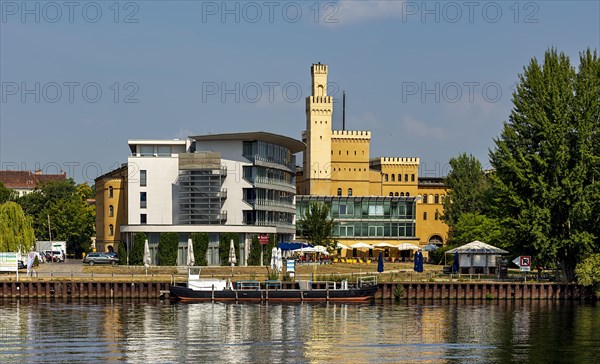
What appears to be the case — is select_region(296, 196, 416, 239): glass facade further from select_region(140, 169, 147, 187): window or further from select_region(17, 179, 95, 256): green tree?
select_region(140, 169, 147, 187): window

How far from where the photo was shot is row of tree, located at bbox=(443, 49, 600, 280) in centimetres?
8912

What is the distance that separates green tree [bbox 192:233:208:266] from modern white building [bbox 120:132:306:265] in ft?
2.96

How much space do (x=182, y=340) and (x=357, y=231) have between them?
97635mm

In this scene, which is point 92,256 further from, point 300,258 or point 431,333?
point 431,333

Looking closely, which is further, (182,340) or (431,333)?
(431,333)

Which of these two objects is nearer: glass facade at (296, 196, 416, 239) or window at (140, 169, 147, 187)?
window at (140, 169, 147, 187)

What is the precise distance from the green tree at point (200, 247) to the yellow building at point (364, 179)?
48.3 meters

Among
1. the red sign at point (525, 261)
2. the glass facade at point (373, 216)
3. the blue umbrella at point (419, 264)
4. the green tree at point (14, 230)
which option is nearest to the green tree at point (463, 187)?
the glass facade at point (373, 216)

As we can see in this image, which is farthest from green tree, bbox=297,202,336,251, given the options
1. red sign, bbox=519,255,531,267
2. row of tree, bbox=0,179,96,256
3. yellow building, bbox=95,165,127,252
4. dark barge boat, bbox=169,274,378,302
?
dark barge boat, bbox=169,274,378,302

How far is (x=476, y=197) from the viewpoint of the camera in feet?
493

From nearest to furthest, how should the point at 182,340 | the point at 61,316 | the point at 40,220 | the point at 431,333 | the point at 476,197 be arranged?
1. the point at 182,340
2. the point at 431,333
3. the point at 61,316
4. the point at 476,197
5. the point at 40,220

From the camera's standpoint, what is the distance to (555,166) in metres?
90.2

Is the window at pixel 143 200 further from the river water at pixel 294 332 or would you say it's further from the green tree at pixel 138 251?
the river water at pixel 294 332

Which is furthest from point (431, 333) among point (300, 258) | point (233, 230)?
point (300, 258)
